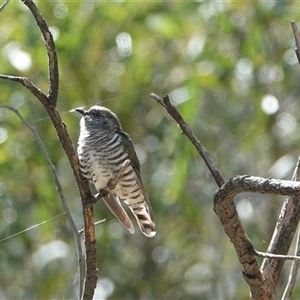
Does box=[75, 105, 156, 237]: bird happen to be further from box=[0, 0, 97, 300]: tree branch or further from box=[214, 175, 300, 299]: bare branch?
box=[214, 175, 300, 299]: bare branch

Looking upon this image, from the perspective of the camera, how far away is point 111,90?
5.07 meters

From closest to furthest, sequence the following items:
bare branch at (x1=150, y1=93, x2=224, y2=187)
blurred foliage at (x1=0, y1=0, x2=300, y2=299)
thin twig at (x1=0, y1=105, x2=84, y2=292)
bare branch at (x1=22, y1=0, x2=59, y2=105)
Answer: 1. bare branch at (x1=22, y1=0, x2=59, y2=105)
2. bare branch at (x1=150, y1=93, x2=224, y2=187)
3. thin twig at (x1=0, y1=105, x2=84, y2=292)
4. blurred foliage at (x1=0, y1=0, x2=300, y2=299)

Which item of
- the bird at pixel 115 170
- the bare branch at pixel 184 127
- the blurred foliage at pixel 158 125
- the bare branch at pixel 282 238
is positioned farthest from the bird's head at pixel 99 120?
the bare branch at pixel 184 127

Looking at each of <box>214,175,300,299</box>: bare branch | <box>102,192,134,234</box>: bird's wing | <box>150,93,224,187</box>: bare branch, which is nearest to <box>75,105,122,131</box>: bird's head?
<box>102,192,134,234</box>: bird's wing

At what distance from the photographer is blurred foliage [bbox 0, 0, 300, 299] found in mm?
4418

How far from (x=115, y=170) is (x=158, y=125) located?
1.70 meters

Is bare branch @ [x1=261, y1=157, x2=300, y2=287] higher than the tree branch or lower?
lower

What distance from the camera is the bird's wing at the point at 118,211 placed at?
136 inches

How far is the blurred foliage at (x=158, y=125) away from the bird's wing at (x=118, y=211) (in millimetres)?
617

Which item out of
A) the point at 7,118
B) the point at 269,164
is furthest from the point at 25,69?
the point at 269,164

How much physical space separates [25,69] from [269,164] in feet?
7.57

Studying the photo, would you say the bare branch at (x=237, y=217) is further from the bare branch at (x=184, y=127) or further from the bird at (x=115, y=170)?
the bird at (x=115, y=170)

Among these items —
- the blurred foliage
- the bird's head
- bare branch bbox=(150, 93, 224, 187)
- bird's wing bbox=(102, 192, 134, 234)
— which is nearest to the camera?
bare branch bbox=(150, 93, 224, 187)

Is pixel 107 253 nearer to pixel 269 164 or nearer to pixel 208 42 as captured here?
pixel 269 164
